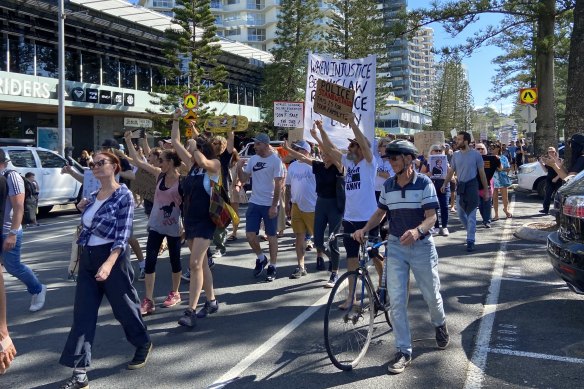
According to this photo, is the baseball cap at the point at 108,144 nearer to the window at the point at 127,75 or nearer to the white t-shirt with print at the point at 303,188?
the white t-shirt with print at the point at 303,188

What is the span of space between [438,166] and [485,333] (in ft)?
22.3

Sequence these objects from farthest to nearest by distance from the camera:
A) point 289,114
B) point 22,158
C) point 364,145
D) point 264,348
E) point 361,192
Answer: point 289,114 → point 22,158 → point 361,192 → point 364,145 → point 264,348

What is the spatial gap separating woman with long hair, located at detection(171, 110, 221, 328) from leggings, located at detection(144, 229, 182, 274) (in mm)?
449

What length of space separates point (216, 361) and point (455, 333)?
2271 millimetres

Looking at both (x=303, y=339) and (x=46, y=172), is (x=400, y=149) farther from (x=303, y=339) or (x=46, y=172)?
(x=46, y=172)

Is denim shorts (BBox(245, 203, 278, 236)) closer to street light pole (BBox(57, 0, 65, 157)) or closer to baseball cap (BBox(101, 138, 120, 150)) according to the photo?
baseball cap (BBox(101, 138, 120, 150))

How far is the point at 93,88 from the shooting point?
101ft

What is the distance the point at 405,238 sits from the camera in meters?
4.33

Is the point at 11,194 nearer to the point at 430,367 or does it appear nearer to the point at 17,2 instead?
the point at 430,367

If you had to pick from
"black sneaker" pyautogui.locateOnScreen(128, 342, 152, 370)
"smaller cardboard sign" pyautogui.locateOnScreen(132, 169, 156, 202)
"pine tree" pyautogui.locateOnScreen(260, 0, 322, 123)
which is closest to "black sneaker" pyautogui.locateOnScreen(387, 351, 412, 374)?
"black sneaker" pyautogui.locateOnScreen(128, 342, 152, 370)

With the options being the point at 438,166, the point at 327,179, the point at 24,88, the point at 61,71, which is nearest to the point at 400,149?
the point at 327,179

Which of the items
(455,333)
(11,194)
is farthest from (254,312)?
(11,194)

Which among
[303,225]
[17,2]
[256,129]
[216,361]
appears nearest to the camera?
[216,361]

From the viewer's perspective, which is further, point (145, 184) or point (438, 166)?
point (438, 166)
